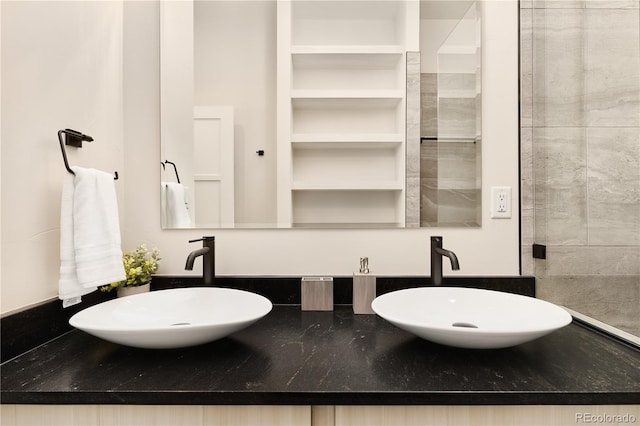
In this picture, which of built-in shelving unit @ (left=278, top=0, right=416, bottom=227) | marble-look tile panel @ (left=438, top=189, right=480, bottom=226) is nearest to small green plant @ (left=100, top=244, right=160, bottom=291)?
built-in shelving unit @ (left=278, top=0, right=416, bottom=227)

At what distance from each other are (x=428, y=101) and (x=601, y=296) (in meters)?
0.82

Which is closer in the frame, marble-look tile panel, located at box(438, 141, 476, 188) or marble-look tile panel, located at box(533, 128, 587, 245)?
marble-look tile panel, located at box(533, 128, 587, 245)

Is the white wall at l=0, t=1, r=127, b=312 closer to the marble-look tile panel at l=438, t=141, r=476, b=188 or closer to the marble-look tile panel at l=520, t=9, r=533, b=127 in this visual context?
the marble-look tile panel at l=438, t=141, r=476, b=188

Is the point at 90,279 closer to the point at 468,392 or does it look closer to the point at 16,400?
the point at 16,400

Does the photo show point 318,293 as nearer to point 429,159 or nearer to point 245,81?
point 429,159

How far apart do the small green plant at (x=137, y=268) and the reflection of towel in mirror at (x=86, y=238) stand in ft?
0.41

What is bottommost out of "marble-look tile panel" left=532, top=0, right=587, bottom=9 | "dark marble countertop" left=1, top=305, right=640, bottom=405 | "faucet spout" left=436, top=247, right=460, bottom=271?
"dark marble countertop" left=1, top=305, right=640, bottom=405

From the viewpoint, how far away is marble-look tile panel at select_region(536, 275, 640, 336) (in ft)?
3.13

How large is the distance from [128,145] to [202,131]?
0.89 ft

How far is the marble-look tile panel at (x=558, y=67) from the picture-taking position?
1122mm

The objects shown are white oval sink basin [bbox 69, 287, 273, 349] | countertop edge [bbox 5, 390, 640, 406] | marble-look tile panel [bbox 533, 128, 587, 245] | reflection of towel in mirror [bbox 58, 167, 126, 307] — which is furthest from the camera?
marble-look tile panel [bbox 533, 128, 587, 245]

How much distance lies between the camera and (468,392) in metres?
0.67

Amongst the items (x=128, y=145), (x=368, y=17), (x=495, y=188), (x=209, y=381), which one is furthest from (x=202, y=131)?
(x=495, y=188)

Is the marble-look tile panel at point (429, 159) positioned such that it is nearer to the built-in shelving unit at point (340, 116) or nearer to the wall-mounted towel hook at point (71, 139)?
the built-in shelving unit at point (340, 116)
